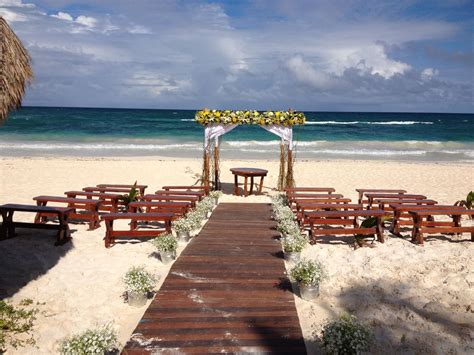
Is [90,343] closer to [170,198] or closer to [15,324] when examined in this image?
[15,324]

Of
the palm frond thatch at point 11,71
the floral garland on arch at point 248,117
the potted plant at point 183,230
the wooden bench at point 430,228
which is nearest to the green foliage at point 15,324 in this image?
the palm frond thatch at point 11,71

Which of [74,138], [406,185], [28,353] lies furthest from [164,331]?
[74,138]

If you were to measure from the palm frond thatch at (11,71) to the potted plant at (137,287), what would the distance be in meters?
2.71

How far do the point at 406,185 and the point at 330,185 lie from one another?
128 inches

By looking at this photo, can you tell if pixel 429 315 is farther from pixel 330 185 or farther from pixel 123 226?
pixel 330 185

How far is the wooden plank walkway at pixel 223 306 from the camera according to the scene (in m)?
4.39

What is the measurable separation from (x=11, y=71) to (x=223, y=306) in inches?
167

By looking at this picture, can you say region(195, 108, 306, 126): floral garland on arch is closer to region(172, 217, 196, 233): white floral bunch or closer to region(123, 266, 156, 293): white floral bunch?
region(172, 217, 196, 233): white floral bunch

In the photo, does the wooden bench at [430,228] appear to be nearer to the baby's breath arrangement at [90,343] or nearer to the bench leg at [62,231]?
the baby's breath arrangement at [90,343]

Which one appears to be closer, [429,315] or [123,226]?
[429,315]

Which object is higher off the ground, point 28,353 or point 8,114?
point 8,114

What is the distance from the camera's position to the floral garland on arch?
13.6 meters

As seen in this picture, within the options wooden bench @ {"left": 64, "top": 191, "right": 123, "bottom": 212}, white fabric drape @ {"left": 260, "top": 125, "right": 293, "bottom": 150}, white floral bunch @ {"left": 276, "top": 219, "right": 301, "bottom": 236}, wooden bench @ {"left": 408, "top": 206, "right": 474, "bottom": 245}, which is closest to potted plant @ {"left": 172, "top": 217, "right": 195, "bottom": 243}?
white floral bunch @ {"left": 276, "top": 219, "right": 301, "bottom": 236}

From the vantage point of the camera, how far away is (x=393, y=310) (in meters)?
5.43
